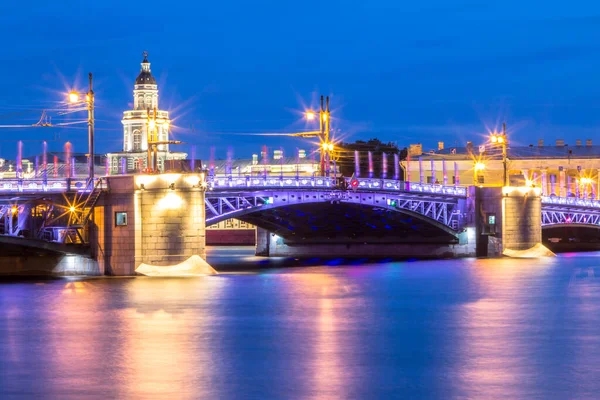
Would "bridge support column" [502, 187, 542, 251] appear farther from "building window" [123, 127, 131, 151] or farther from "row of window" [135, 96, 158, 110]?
"row of window" [135, 96, 158, 110]

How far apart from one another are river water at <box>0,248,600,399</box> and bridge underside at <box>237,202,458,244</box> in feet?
47.1

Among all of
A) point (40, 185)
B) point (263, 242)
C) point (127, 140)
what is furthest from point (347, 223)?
point (127, 140)

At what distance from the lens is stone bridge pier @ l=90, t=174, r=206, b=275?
52750mm

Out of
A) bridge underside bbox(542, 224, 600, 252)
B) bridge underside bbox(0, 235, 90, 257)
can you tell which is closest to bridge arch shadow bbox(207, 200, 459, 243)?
bridge underside bbox(0, 235, 90, 257)

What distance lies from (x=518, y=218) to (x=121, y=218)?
1152 inches

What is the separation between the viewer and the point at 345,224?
78.2m

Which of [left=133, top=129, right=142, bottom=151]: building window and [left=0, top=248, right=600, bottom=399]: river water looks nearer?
[left=0, top=248, right=600, bottom=399]: river water

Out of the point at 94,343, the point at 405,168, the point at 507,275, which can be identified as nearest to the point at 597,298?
the point at 507,275

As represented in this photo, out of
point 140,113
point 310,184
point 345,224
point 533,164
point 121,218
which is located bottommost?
point 345,224

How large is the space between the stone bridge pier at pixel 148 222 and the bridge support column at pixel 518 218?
26.3 m

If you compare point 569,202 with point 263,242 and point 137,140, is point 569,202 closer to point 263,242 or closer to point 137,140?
point 263,242

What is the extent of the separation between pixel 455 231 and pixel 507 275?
17.9 metres

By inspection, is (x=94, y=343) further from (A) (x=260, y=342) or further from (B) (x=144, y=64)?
(B) (x=144, y=64)

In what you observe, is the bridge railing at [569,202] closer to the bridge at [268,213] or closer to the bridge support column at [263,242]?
the bridge at [268,213]
